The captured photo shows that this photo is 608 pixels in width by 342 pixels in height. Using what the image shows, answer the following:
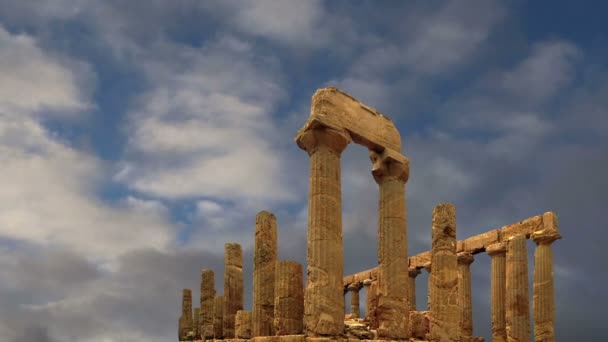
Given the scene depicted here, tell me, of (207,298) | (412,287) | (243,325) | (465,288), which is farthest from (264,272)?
(412,287)

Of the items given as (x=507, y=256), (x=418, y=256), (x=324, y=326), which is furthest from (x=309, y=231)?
(x=418, y=256)

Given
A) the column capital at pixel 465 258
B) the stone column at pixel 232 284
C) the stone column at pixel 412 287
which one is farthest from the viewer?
the stone column at pixel 412 287

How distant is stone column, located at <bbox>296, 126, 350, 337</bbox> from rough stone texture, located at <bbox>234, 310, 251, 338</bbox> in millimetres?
4872

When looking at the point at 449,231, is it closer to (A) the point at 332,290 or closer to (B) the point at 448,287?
(B) the point at 448,287

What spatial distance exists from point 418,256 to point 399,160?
1513 cm

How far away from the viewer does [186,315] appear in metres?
36.3

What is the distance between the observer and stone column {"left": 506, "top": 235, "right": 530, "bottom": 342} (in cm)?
2625

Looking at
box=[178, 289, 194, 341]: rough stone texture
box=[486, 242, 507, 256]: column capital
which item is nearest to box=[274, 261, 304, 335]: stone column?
box=[486, 242, 507, 256]: column capital

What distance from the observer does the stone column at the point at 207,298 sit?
93.2 feet

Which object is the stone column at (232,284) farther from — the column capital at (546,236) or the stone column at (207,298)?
the column capital at (546,236)

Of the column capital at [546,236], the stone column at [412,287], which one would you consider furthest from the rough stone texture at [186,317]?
the column capital at [546,236]

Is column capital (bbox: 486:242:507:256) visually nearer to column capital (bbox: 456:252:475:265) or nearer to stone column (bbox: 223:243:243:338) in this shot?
column capital (bbox: 456:252:475:265)

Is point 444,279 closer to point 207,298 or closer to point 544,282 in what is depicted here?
point 544,282

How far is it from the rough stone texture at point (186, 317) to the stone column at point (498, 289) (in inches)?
634
